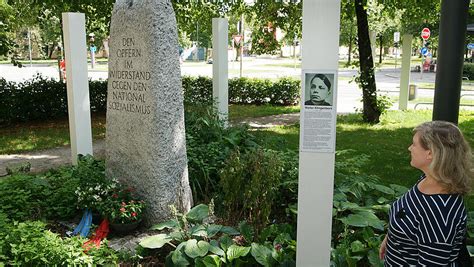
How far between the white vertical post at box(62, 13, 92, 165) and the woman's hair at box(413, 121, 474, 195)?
5.32m

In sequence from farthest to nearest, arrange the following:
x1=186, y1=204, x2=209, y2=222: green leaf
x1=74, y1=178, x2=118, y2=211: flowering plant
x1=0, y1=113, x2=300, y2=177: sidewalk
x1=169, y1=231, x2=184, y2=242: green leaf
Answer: x1=0, y1=113, x2=300, y2=177: sidewalk < x1=74, y1=178, x2=118, y2=211: flowering plant < x1=186, y1=204, x2=209, y2=222: green leaf < x1=169, y1=231, x2=184, y2=242: green leaf

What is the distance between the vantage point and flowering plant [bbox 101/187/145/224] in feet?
14.3

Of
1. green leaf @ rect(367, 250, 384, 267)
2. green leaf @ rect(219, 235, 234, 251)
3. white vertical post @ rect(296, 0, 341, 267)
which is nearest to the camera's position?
white vertical post @ rect(296, 0, 341, 267)

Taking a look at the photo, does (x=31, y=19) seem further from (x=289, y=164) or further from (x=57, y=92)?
(x=289, y=164)

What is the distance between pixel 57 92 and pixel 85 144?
22.8ft

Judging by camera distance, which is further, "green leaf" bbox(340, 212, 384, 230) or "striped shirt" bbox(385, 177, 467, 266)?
"green leaf" bbox(340, 212, 384, 230)

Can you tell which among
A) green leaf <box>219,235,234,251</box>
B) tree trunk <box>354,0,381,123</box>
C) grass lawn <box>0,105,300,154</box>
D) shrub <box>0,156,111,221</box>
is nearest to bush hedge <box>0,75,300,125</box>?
grass lawn <box>0,105,300,154</box>

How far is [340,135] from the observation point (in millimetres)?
10719

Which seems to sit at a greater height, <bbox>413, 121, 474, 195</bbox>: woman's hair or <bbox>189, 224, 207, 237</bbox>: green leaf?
<bbox>413, 121, 474, 195</bbox>: woman's hair

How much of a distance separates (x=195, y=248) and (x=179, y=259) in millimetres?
152

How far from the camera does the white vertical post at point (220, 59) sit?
873 cm

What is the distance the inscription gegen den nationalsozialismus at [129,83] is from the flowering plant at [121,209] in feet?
2.96

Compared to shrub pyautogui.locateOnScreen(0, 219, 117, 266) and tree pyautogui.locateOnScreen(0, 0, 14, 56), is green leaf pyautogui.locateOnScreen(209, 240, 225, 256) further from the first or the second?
tree pyautogui.locateOnScreen(0, 0, 14, 56)

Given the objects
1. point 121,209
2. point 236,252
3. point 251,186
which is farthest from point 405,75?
point 236,252
